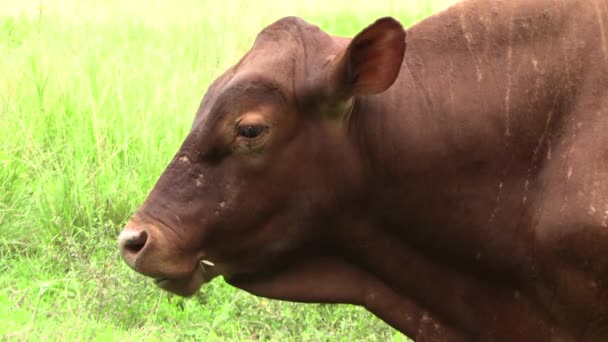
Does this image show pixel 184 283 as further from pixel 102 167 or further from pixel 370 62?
pixel 102 167

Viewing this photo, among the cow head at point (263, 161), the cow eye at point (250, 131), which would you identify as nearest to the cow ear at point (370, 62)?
the cow head at point (263, 161)

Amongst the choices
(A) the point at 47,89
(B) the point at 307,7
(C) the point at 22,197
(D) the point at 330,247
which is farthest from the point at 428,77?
(B) the point at 307,7

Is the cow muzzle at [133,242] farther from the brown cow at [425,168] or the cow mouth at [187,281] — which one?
the cow mouth at [187,281]

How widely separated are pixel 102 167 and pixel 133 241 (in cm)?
322

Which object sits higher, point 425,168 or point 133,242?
point 425,168

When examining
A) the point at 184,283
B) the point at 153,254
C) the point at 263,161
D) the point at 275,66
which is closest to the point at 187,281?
the point at 184,283

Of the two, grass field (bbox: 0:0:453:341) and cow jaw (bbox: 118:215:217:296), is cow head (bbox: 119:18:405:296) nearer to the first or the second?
cow jaw (bbox: 118:215:217:296)

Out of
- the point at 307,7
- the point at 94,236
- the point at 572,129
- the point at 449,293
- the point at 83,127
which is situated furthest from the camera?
the point at 307,7

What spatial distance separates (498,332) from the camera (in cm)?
417

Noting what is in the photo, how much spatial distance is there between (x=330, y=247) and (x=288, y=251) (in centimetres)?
16

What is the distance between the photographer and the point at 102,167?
7078 millimetres

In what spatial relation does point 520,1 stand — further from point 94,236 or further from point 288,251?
point 94,236

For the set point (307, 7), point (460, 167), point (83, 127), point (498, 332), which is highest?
point (460, 167)

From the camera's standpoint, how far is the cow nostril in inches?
154
